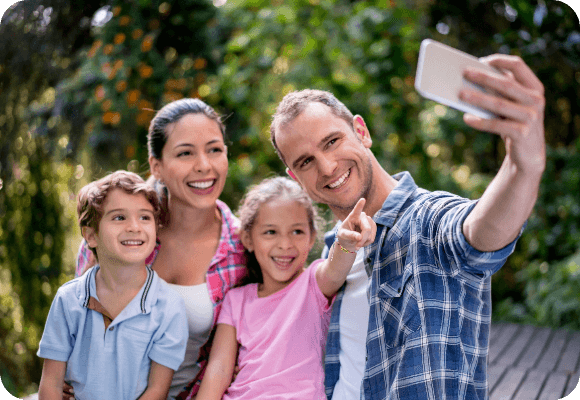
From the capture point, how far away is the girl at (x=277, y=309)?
165cm

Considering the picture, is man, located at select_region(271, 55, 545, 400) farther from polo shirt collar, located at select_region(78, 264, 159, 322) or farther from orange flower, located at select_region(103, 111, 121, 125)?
orange flower, located at select_region(103, 111, 121, 125)

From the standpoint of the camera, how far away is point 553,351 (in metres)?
3.39

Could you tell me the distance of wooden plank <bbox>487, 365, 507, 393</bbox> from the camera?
2850 millimetres

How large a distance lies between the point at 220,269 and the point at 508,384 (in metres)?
1.88

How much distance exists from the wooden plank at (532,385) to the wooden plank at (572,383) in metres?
0.13

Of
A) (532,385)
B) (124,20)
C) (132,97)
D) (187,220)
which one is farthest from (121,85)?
(532,385)

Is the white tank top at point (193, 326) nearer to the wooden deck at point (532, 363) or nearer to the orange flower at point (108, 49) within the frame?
the wooden deck at point (532, 363)

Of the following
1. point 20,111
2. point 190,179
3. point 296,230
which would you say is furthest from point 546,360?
point 20,111

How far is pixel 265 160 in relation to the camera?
12.2 ft

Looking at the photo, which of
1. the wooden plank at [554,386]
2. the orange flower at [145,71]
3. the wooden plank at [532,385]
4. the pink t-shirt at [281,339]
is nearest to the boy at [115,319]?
the pink t-shirt at [281,339]

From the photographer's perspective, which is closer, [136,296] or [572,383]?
[136,296]

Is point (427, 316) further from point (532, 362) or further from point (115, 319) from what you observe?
point (532, 362)

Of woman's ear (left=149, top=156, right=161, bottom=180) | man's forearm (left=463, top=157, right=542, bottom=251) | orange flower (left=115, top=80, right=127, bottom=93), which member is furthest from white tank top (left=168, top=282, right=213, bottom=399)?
orange flower (left=115, top=80, right=127, bottom=93)

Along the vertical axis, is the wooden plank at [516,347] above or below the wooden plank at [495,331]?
above
